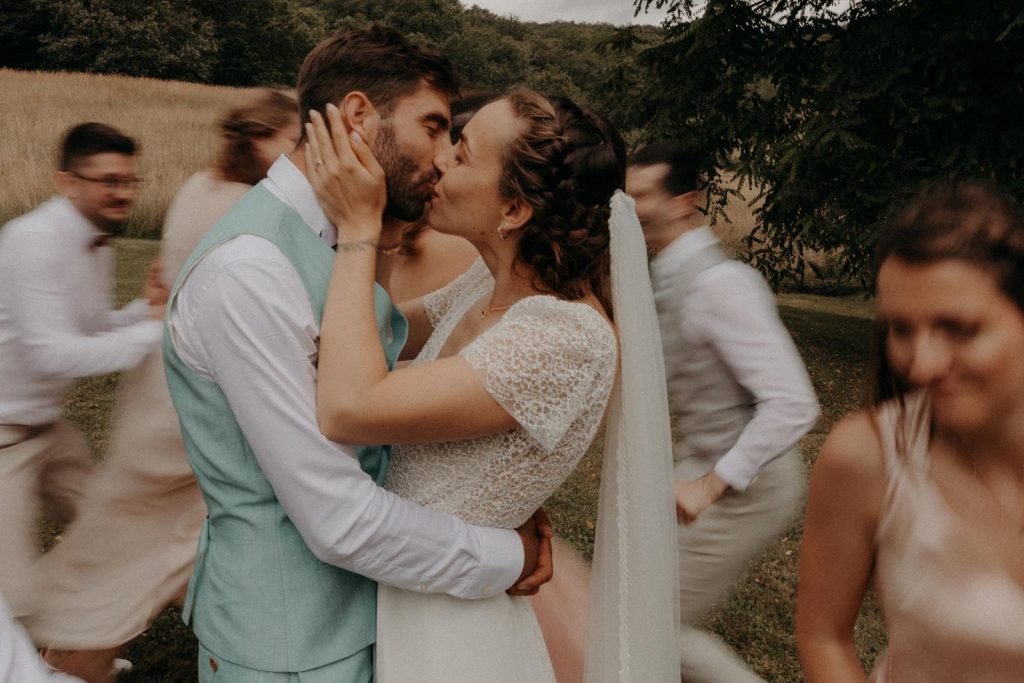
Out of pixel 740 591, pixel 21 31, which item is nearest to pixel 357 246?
pixel 740 591

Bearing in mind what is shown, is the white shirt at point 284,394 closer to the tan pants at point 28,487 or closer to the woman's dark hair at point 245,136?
the tan pants at point 28,487

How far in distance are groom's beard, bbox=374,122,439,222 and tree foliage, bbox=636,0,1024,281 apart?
27.0 feet

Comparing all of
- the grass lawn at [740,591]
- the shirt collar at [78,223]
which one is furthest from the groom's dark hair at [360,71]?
the grass lawn at [740,591]

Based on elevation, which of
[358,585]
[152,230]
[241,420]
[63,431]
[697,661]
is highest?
[241,420]

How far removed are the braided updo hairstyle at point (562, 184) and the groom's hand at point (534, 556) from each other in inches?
21.3

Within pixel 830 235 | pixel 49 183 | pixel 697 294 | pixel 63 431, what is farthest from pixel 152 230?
pixel 697 294

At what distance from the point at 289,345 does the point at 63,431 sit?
91.5 inches

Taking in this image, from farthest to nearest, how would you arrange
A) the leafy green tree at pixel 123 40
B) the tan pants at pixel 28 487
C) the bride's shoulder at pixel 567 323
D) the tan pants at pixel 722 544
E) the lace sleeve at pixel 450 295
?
the leafy green tree at pixel 123 40 → the tan pants at pixel 722 544 → the tan pants at pixel 28 487 → the lace sleeve at pixel 450 295 → the bride's shoulder at pixel 567 323

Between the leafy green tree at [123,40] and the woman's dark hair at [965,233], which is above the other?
the woman's dark hair at [965,233]

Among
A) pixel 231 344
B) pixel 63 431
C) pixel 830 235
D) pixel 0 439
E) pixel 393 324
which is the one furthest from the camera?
pixel 830 235

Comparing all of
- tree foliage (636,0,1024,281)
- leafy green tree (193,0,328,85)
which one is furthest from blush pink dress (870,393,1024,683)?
leafy green tree (193,0,328,85)

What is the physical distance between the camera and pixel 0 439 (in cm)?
302

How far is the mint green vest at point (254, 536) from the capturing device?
1.54m

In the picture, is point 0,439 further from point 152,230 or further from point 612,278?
point 152,230
